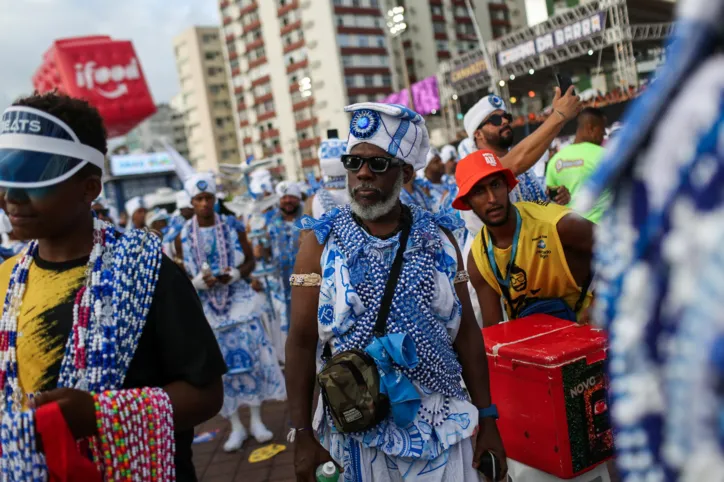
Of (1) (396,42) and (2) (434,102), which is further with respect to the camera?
(1) (396,42)

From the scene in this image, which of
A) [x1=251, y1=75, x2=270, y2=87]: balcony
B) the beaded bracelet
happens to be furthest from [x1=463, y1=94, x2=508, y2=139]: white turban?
[x1=251, y1=75, x2=270, y2=87]: balcony

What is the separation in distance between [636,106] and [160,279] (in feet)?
5.00

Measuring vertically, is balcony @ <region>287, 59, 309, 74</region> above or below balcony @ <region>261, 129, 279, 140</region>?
above

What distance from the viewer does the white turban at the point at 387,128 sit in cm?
244

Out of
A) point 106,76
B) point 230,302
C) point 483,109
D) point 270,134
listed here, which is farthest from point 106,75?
point 270,134

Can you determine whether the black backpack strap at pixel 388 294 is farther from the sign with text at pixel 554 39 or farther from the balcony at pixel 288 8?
the balcony at pixel 288 8

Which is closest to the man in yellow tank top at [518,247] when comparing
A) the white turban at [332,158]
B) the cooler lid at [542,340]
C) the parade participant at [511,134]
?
the cooler lid at [542,340]

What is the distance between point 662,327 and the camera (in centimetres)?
66

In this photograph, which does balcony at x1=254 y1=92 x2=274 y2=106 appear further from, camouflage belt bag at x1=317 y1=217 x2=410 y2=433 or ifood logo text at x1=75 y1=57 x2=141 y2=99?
camouflage belt bag at x1=317 y1=217 x2=410 y2=433

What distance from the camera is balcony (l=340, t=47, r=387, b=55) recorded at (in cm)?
5769

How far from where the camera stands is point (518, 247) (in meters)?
2.94

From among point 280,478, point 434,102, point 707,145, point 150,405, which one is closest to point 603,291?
point 707,145

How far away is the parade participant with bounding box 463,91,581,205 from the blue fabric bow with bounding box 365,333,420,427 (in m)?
1.75

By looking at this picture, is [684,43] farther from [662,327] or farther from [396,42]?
[396,42]
